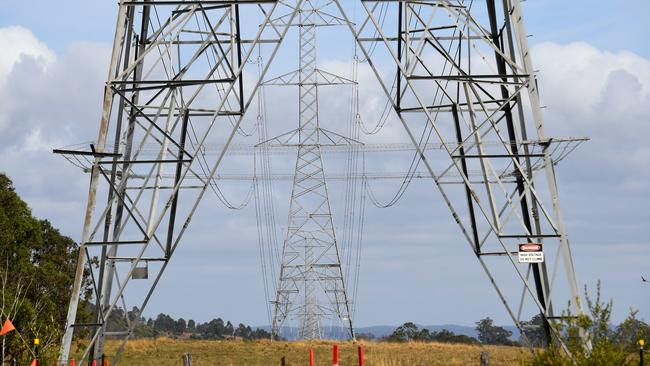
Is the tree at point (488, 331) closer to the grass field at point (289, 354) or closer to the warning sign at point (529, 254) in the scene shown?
the grass field at point (289, 354)

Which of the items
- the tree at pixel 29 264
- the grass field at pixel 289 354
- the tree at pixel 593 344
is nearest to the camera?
the tree at pixel 593 344

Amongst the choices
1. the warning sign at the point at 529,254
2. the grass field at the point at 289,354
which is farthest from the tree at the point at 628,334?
the grass field at the point at 289,354

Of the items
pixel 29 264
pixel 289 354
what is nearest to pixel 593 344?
pixel 289 354

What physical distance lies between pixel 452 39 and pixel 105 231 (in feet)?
36.3

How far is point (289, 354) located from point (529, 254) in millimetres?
18070

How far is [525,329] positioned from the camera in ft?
78.8

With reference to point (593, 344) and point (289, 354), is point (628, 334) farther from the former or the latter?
point (289, 354)

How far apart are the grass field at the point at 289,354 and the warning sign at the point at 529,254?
6.57 meters

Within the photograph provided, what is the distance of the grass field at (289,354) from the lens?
3378 centimetres

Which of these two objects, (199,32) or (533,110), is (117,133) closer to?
(199,32)

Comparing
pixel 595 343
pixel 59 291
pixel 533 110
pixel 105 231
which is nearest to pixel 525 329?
pixel 533 110

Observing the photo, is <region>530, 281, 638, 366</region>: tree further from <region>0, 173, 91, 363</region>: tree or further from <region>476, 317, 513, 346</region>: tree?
<region>476, 317, 513, 346</region>: tree

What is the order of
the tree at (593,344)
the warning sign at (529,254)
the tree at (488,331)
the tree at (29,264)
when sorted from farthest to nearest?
the tree at (488,331) < the tree at (29,264) < the warning sign at (529,254) < the tree at (593,344)

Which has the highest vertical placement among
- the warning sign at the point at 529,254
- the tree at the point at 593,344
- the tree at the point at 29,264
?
the tree at the point at 29,264
